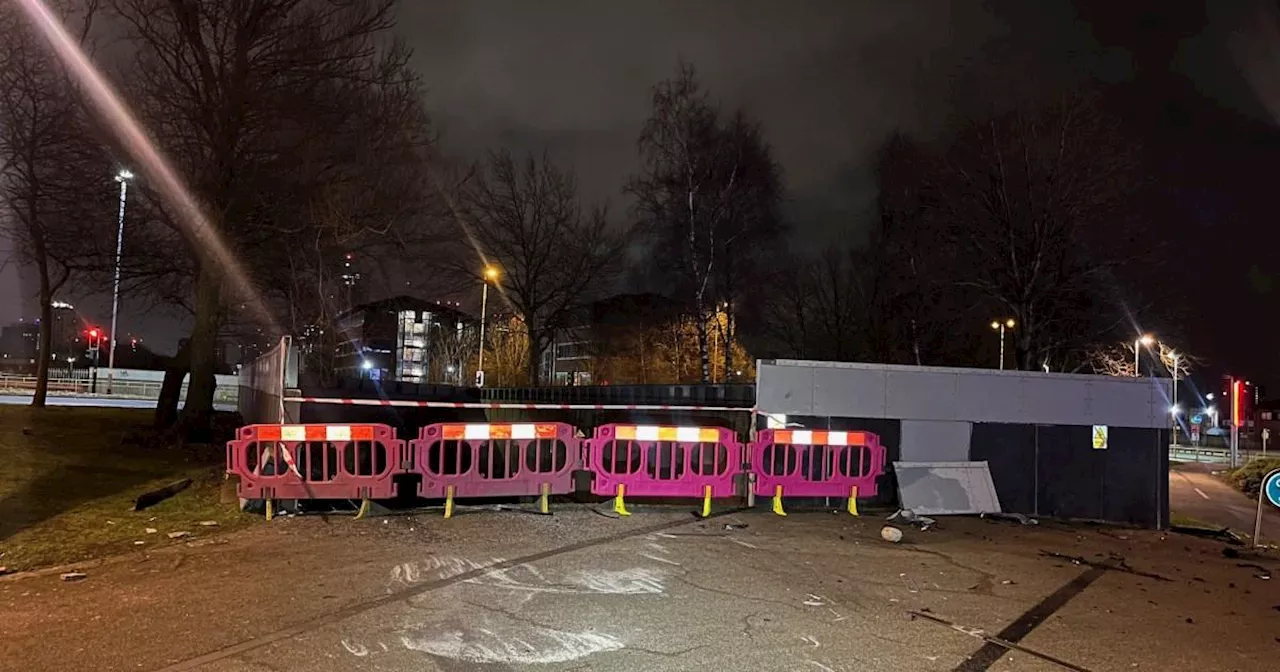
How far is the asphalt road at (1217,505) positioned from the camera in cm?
2368

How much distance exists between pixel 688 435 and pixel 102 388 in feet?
163

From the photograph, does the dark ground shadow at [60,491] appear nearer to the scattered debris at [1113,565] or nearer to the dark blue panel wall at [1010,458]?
the scattered debris at [1113,565]

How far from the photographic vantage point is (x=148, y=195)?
16203 millimetres

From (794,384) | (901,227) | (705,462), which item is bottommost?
(705,462)

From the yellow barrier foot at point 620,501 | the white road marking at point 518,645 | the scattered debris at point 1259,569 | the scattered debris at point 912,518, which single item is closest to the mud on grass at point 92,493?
the yellow barrier foot at point 620,501

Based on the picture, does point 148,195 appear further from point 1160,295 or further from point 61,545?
point 1160,295

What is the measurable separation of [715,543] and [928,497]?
14.2ft

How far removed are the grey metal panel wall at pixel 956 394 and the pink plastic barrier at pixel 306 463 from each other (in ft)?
17.1

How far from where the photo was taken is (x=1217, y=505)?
2855 cm

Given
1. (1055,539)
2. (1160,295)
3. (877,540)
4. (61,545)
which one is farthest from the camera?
(1160,295)

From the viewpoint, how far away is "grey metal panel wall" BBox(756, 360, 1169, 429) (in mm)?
11820

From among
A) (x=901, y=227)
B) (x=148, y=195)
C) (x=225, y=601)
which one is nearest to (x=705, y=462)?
(x=225, y=601)

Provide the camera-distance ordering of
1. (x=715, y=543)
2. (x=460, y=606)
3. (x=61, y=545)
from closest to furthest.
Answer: (x=460, y=606)
(x=61, y=545)
(x=715, y=543)

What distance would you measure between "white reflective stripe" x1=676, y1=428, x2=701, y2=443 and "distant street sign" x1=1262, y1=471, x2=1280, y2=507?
6571mm
